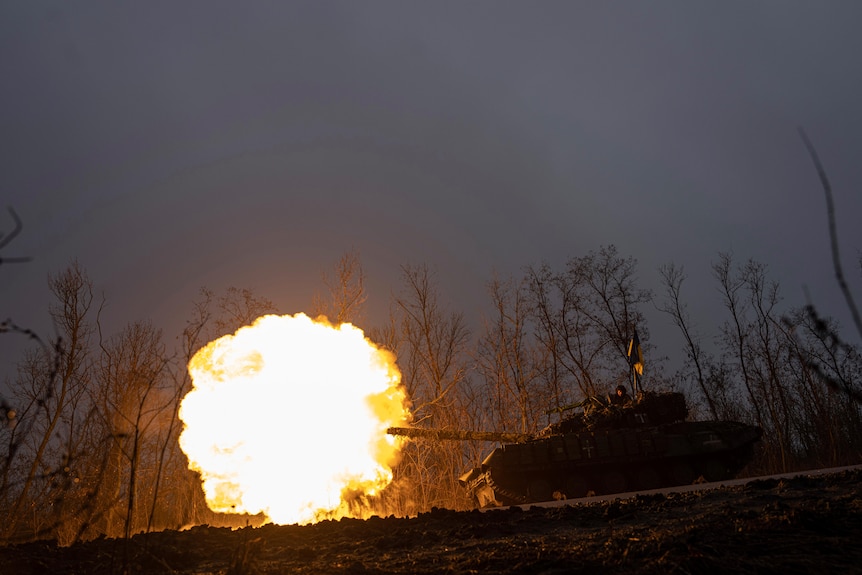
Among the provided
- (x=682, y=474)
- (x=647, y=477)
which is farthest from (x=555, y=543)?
(x=682, y=474)

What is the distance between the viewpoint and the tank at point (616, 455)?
20.6 metres

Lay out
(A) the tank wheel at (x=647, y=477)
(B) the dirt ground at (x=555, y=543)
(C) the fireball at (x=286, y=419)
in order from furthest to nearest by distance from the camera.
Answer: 1. (A) the tank wheel at (x=647, y=477)
2. (C) the fireball at (x=286, y=419)
3. (B) the dirt ground at (x=555, y=543)

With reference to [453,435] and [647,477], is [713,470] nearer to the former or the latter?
[647,477]

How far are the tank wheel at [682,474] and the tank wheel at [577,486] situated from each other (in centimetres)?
303

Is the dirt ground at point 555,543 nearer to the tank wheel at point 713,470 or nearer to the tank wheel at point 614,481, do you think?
the tank wheel at point 614,481

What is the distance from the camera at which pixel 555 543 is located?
6.76 m

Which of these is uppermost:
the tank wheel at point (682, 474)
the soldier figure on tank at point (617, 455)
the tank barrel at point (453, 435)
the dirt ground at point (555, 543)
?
the tank barrel at point (453, 435)

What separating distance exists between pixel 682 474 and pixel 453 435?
8.42 metres

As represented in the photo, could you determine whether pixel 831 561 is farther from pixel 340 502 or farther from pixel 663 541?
pixel 340 502

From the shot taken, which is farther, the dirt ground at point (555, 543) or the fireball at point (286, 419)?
the fireball at point (286, 419)

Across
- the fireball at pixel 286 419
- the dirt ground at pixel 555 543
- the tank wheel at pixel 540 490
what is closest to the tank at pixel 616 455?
the tank wheel at pixel 540 490

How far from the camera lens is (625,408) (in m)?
21.5

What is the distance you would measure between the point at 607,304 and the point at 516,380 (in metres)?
8.39

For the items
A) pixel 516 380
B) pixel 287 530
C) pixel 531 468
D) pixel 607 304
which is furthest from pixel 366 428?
pixel 607 304
